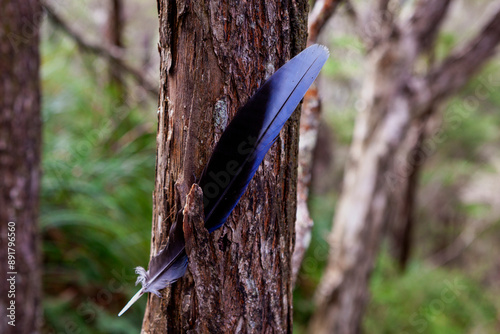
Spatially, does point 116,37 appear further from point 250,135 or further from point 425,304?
point 425,304

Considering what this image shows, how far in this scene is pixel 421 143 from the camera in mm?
5711

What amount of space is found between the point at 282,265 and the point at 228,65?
1.24 ft

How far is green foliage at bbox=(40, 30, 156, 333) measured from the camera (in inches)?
104

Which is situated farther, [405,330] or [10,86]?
[405,330]

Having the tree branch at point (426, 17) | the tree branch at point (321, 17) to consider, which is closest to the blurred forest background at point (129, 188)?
the tree branch at point (321, 17)

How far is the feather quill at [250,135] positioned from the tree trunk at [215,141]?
1.1 inches

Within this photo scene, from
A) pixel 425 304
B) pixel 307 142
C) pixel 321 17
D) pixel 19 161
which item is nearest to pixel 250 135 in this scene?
pixel 307 142

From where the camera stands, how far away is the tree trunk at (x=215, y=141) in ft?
2.16

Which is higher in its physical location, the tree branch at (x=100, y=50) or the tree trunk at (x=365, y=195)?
the tree branch at (x=100, y=50)

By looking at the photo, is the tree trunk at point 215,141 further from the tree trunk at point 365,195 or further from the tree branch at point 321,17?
the tree trunk at point 365,195

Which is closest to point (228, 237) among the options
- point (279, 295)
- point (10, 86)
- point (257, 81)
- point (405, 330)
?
point (279, 295)

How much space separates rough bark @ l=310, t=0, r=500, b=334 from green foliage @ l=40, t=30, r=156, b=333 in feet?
5.81

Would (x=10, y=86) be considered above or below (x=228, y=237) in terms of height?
above

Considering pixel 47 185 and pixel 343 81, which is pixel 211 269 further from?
pixel 343 81
